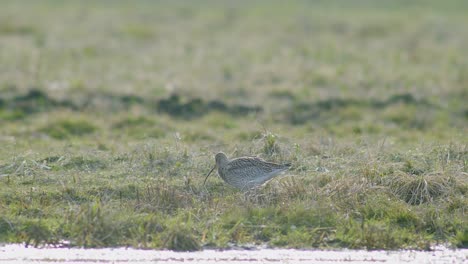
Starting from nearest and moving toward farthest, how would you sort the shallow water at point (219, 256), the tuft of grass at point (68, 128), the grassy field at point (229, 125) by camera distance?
1. the shallow water at point (219, 256)
2. the grassy field at point (229, 125)
3. the tuft of grass at point (68, 128)

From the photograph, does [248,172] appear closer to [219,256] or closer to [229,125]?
[219,256]

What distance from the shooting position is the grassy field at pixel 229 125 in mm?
11086

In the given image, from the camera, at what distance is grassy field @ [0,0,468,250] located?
436 inches

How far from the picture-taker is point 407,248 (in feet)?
35.3

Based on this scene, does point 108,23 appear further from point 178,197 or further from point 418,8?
point 178,197

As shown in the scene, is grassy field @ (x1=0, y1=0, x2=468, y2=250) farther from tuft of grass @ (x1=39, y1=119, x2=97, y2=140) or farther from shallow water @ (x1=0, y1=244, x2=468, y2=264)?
shallow water @ (x1=0, y1=244, x2=468, y2=264)

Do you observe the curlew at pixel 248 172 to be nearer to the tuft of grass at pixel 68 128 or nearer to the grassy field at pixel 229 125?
the grassy field at pixel 229 125

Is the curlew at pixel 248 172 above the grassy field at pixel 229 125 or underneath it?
above

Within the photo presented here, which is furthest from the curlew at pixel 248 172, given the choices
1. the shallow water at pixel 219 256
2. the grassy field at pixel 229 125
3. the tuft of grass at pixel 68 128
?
the tuft of grass at pixel 68 128

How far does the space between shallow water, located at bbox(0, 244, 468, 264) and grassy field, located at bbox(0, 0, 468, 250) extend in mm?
199

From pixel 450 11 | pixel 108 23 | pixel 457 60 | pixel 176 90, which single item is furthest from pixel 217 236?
pixel 450 11

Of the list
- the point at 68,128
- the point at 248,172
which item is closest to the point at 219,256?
the point at 248,172

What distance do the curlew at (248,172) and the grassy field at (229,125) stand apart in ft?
0.58

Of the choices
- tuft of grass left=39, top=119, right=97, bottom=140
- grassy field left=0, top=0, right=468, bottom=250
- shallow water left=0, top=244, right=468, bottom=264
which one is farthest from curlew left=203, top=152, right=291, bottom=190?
tuft of grass left=39, top=119, right=97, bottom=140
